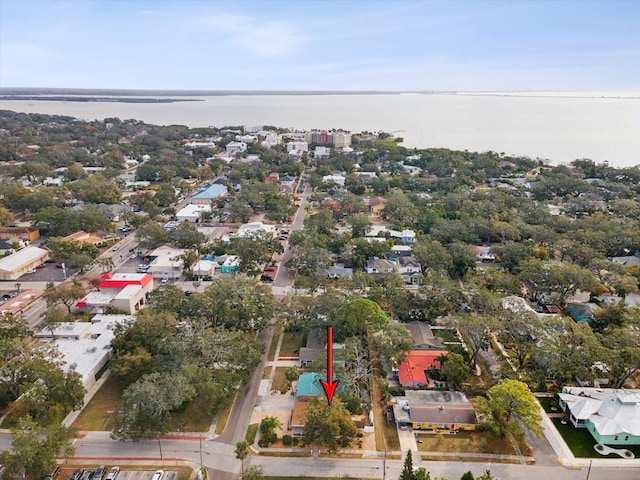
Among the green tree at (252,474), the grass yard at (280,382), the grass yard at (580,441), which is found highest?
the green tree at (252,474)

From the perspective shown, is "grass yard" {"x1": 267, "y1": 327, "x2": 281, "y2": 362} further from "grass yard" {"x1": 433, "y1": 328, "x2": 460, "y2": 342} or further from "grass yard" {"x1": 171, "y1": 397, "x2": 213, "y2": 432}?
"grass yard" {"x1": 433, "y1": 328, "x2": 460, "y2": 342}

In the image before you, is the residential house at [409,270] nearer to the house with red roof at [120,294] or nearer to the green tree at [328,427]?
the green tree at [328,427]

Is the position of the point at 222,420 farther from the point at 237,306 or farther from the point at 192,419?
the point at 237,306

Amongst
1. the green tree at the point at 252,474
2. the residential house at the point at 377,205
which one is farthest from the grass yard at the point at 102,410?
the residential house at the point at 377,205

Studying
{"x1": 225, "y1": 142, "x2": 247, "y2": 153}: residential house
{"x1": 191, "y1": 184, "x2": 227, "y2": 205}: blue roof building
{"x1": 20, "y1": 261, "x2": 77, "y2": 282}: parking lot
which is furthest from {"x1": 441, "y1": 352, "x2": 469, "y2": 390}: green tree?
{"x1": 225, "y1": 142, "x2": 247, "y2": 153}: residential house

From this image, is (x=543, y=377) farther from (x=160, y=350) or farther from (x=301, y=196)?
(x=301, y=196)

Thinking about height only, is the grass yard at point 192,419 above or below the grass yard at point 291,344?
below
